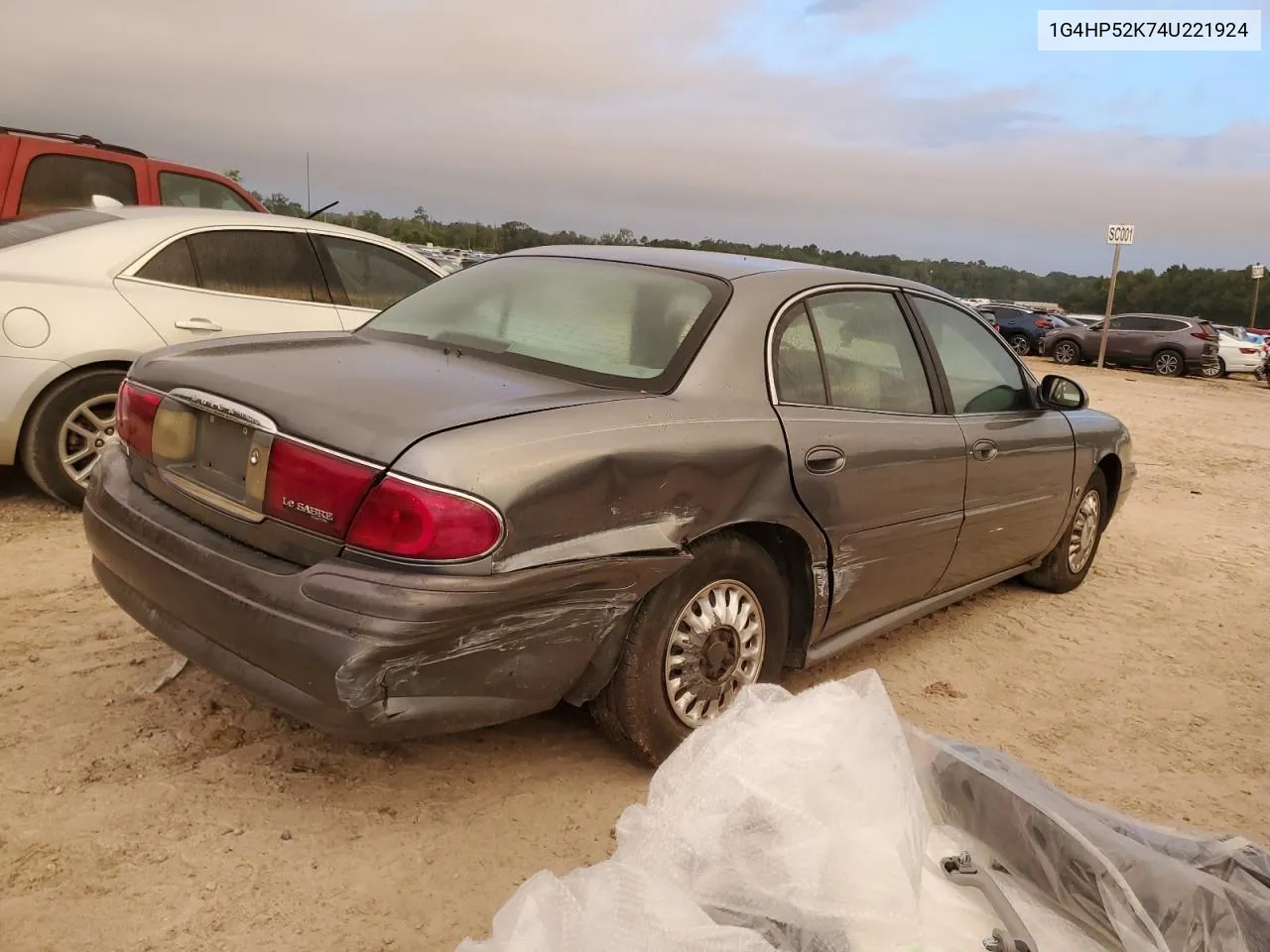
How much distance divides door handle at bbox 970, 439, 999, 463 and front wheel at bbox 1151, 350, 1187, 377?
24.0 metres

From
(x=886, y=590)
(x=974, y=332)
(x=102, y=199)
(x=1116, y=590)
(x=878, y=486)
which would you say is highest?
(x=102, y=199)

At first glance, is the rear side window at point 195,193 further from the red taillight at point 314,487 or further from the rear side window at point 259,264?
the red taillight at point 314,487

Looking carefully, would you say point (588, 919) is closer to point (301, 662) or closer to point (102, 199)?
point (301, 662)

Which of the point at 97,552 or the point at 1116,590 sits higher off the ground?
the point at 97,552

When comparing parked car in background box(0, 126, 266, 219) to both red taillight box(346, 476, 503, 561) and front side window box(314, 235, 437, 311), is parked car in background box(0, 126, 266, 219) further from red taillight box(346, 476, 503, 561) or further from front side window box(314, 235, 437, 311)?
red taillight box(346, 476, 503, 561)

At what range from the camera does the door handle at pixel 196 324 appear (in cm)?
510

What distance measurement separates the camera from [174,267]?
205 inches

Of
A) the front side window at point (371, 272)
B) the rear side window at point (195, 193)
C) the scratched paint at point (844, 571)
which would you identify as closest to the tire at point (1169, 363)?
the front side window at point (371, 272)

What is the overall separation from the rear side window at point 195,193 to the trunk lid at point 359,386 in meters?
4.53

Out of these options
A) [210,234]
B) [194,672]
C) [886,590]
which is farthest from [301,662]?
[210,234]

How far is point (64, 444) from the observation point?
4.84 m

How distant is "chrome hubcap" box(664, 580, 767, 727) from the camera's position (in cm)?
290

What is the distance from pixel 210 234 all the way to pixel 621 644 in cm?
388

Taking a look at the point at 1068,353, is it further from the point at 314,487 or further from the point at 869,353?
the point at 314,487
